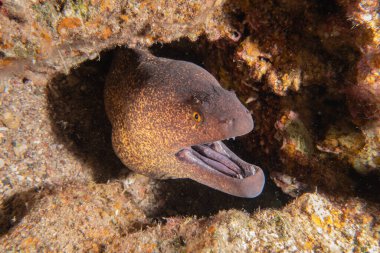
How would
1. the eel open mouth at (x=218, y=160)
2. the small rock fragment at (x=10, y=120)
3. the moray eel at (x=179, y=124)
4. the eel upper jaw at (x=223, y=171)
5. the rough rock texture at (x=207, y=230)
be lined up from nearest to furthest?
the rough rock texture at (x=207, y=230) → the moray eel at (x=179, y=124) → the eel upper jaw at (x=223, y=171) → the eel open mouth at (x=218, y=160) → the small rock fragment at (x=10, y=120)

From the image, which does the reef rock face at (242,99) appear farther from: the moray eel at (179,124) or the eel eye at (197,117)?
the eel eye at (197,117)

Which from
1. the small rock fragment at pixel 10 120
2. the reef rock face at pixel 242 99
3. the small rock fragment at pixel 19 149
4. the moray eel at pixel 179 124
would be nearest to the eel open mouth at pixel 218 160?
the moray eel at pixel 179 124

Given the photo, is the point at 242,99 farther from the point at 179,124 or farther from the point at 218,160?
the point at 179,124

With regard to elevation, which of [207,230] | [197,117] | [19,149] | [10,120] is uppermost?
[197,117]

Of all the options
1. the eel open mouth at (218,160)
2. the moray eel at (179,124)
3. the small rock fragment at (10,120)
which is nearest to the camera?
the moray eel at (179,124)

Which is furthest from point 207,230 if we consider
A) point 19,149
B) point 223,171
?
point 19,149

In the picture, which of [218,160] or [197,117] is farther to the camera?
[218,160]

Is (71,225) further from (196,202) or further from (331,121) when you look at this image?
(331,121)
